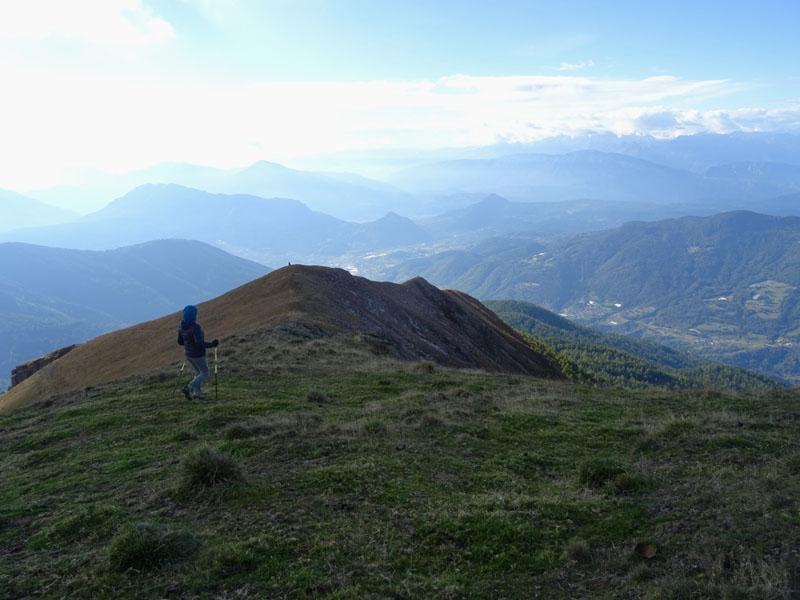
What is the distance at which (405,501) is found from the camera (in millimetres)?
7773

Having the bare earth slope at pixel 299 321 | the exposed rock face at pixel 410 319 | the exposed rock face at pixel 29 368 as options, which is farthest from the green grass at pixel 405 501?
the exposed rock face at pixel 29 368

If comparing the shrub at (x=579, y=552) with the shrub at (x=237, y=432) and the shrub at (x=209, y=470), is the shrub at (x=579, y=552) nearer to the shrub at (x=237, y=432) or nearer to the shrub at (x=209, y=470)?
the shrub at (x=209, y=470)

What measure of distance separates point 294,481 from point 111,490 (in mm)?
3583

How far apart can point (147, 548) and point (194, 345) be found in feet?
32.2

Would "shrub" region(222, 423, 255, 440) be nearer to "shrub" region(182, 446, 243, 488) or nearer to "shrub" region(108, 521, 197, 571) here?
"shrub" region(182, 446, 243, 488)

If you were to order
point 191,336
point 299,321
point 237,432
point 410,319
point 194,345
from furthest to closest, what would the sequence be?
point 410,319 → point 299,321 → point 194,345 → point 191,336 → point 237,432

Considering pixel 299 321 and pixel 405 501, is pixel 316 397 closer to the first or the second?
pixel 405 501

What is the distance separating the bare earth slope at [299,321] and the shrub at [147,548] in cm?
2149

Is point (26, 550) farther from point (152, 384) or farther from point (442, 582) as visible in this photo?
point (152, 384)

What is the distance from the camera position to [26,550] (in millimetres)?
6863

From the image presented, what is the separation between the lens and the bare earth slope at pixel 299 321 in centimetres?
3250

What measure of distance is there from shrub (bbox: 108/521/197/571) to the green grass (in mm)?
23

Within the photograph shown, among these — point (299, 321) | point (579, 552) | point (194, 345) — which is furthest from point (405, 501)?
point (299, 321)

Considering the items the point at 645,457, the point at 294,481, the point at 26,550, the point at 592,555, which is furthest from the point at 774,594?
the point at 26,550
